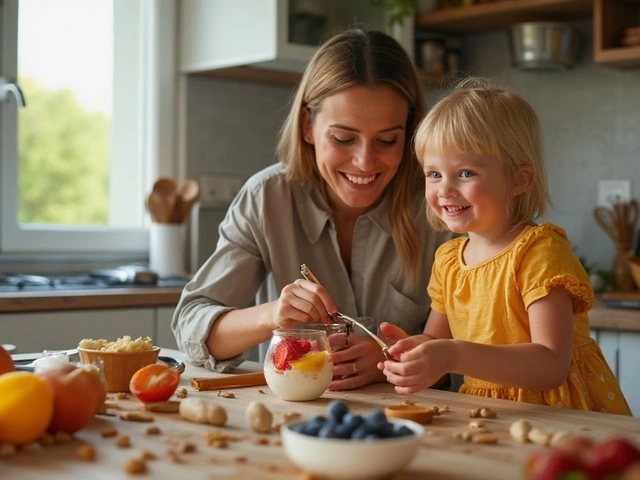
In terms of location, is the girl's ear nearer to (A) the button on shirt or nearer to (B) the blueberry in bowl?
(A) the button on shirt

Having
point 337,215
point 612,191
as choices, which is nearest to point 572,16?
point 612,191

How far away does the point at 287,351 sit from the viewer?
1310 mm

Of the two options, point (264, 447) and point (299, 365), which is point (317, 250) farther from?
point (264, 447)

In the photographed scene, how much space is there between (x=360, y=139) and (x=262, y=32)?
129 cm

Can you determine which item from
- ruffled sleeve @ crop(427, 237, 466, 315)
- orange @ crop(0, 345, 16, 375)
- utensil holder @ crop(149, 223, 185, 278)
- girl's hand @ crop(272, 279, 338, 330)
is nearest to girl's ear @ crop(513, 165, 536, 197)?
ruffled sleeve @ crop(427, 237, 466, 315)

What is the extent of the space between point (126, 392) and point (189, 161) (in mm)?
2002

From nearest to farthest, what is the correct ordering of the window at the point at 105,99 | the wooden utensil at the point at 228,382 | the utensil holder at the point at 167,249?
the wooden utensil at the point at 228,382 < the window at the point at 105,99 < the utensil holder at the point at 167,249

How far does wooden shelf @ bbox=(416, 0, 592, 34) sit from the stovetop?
1.45 meters

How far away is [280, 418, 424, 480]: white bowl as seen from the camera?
0.85m

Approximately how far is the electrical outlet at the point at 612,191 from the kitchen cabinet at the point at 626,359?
80 centimetres

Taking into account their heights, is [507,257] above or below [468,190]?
below

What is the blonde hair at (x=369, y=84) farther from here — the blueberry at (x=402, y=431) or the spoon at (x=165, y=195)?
the spoon at (x=165, y=195)

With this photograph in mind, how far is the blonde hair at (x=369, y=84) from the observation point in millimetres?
1803

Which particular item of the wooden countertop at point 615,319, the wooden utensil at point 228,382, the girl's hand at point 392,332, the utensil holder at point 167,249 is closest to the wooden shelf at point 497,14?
the wooden countertop at point 615,319
